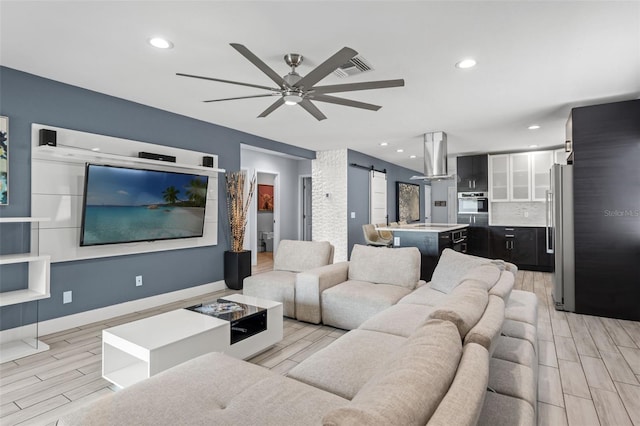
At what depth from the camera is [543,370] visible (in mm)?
2637

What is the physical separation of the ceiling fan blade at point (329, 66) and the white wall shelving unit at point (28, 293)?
261 centimetres

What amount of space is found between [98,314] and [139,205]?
125 cm

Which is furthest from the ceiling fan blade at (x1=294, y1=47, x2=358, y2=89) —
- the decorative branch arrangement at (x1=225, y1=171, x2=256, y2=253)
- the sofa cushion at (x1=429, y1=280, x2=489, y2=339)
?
the decorative branch arrangement at (x1=225, y1=171, x2=256, y2=253)

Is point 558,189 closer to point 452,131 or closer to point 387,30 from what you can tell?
point 452,131

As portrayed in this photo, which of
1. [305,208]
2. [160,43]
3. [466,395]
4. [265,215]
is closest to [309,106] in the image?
[160,43]

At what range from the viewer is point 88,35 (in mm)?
2531

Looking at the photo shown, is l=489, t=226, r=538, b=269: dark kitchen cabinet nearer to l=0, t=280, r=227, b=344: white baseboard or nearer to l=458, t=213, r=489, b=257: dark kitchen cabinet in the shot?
l=458, t=213, r=489, b=257: dark kitchen cabinet

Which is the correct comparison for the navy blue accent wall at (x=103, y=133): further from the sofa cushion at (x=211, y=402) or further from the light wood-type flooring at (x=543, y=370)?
the sofa cushion at (x=211, y=402)

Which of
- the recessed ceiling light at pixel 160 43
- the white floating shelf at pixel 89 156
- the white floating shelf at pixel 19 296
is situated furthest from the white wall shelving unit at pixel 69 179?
the recessed ceiling light at pixel 160 43

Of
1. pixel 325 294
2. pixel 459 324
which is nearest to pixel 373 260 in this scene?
pixel 325 294

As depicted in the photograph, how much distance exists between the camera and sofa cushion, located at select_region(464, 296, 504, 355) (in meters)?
1.25

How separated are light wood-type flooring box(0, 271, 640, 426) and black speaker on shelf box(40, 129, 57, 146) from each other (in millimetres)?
1845

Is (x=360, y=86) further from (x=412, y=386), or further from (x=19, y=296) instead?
(x=19, y=296)

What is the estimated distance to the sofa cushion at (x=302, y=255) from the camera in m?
4.15
